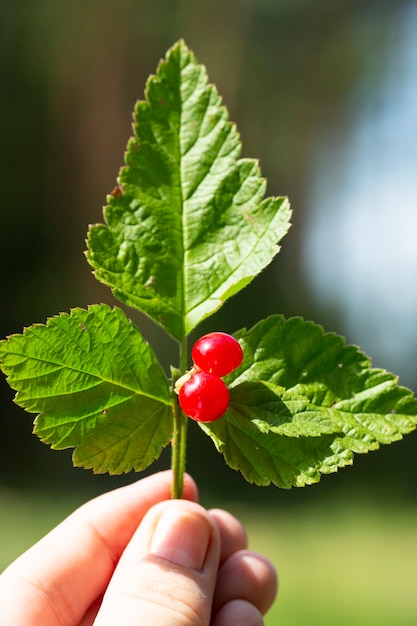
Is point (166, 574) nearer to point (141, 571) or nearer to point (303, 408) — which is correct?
point (141, 571)

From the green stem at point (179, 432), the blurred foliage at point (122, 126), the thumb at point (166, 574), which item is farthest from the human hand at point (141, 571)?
the blurred foliage at point (122, 126)

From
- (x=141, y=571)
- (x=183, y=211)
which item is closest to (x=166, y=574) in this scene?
(x=141, y=571)

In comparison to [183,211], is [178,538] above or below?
below

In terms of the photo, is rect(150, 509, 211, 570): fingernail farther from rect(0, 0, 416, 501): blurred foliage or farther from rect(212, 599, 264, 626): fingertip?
rect(0, 0, 416, 501): blurred foliage

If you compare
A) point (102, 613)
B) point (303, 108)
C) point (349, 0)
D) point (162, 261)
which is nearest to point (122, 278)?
point (162, 261)

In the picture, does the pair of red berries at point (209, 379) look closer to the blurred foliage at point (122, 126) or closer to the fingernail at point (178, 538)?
the fingernail at point (178, 538)

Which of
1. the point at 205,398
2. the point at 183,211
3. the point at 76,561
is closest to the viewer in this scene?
the point at 205,398
